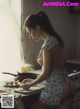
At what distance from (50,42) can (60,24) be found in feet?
5.21

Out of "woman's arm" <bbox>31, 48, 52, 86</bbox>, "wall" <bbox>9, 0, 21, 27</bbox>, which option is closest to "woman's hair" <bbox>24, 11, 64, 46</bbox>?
"woman's arm" <bbox>31, 48, 52, 86</bbox>

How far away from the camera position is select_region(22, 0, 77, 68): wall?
3.14m

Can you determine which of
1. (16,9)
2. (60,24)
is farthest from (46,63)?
(60,24)

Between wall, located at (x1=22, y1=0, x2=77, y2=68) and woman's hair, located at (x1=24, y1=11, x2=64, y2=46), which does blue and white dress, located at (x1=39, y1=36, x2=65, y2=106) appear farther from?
wall, located at (x1=22, y1=0, x2=77, y2=68)

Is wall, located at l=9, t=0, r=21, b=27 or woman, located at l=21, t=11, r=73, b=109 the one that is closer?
woman, located at l=21, t=11, r=73, b=109

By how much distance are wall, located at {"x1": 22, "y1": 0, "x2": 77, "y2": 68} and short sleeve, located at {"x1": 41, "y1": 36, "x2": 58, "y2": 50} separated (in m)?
1.00

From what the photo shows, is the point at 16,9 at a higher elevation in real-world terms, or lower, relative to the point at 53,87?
higher

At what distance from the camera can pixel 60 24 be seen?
3.65 m

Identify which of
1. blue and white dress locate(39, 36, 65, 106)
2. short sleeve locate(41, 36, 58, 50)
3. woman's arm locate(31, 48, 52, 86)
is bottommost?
blue and white dress locate(39, 36, 65, 106)

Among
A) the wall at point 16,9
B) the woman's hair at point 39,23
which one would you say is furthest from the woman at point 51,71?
the wall at point 16,9

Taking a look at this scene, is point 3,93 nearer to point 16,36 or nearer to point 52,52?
point 52,52

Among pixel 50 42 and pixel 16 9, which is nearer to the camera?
pixel 50 42

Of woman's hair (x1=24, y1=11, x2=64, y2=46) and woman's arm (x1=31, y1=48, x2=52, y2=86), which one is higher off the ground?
woman's hair (x1=24, y1=11, x2=64, y2=46)

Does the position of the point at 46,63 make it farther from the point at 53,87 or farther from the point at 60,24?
the point at 60,24
